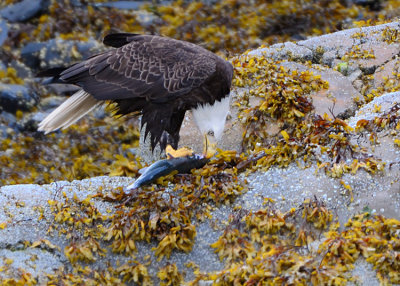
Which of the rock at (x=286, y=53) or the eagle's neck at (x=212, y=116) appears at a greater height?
the eagle's neck at (x=212, y=116)

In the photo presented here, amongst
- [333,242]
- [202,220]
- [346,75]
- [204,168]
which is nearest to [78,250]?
[202,220]

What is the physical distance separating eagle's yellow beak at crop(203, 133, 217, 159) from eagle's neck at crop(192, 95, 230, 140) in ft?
0.33

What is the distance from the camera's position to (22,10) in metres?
9.15

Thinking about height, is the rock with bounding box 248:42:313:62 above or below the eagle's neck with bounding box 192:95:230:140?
below

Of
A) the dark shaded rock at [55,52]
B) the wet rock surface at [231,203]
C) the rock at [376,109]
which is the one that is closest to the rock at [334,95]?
the wet rock surface at [231,203]

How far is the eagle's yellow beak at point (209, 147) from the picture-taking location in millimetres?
5436

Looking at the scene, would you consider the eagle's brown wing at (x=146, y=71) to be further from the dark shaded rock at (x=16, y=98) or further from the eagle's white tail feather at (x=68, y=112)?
the dark shaded rock at (x=16, y=98)

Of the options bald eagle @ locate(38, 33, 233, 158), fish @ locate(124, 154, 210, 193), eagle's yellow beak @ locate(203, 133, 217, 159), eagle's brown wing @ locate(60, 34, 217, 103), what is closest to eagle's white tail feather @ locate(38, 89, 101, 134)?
bald eagle @ locate(38, 33, 233, 158)

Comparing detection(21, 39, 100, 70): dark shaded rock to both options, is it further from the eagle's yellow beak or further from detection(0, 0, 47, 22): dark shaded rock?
the eagle's yellow beak

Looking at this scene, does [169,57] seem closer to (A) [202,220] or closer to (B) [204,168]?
(B) [204,168]

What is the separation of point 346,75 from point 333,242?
344 cm

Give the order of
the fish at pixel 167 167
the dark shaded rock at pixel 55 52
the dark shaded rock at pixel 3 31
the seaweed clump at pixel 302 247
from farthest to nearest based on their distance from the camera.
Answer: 1. the dark shaded rock at pixel 3 31
2. the dark shaded rock at pixel 55 52
3. the fish at pixel 167 167
4. the seaweed clump at pixel 302 247

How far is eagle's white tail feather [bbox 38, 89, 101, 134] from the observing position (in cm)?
574

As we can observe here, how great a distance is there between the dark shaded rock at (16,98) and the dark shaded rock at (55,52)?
48 centimetres
